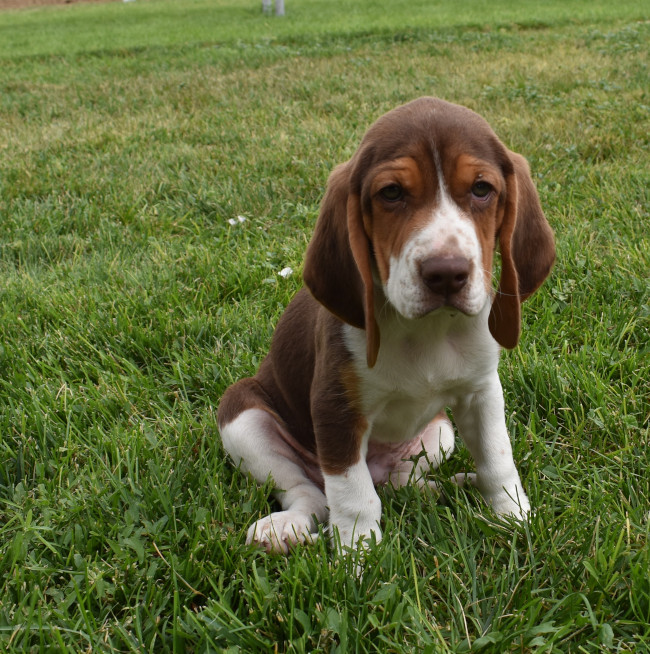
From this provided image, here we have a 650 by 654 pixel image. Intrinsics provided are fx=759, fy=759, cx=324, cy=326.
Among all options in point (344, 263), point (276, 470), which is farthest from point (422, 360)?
point (276, 470)

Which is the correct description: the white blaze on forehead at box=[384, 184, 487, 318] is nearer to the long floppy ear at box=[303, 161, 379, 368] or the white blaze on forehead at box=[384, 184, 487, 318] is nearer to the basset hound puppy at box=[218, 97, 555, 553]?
the basset hound puppy at box=[218, 97, 555, 553]

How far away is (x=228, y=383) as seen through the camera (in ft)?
12.1

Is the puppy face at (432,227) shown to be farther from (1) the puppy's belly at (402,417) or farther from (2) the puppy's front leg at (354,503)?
(2) the puppy's front leg at (354,503)

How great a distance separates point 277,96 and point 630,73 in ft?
14.3

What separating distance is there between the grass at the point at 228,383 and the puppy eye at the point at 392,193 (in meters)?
1.12

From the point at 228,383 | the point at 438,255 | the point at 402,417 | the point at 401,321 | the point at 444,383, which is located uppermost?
the point at 438,255

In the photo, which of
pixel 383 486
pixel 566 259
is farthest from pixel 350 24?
pixel 383 486

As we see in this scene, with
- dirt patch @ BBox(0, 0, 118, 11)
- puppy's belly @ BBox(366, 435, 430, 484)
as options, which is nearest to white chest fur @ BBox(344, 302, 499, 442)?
puppy's belly @ BBox(366, 435, 430, 484)

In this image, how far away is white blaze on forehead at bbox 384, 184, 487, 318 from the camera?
2.20m

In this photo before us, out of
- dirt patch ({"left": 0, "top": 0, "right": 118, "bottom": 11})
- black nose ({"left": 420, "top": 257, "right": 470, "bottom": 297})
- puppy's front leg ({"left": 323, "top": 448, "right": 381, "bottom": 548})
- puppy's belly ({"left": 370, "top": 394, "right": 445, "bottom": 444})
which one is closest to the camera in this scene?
black nose ({"left": 420, "top": 257, "right": 470, "bottom": 297})

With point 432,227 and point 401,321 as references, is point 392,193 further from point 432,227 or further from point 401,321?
point 401,321

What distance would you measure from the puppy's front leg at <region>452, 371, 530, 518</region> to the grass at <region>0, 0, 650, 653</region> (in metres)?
0.09

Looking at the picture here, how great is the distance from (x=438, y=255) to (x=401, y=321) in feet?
1.52

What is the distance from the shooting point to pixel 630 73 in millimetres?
9312
